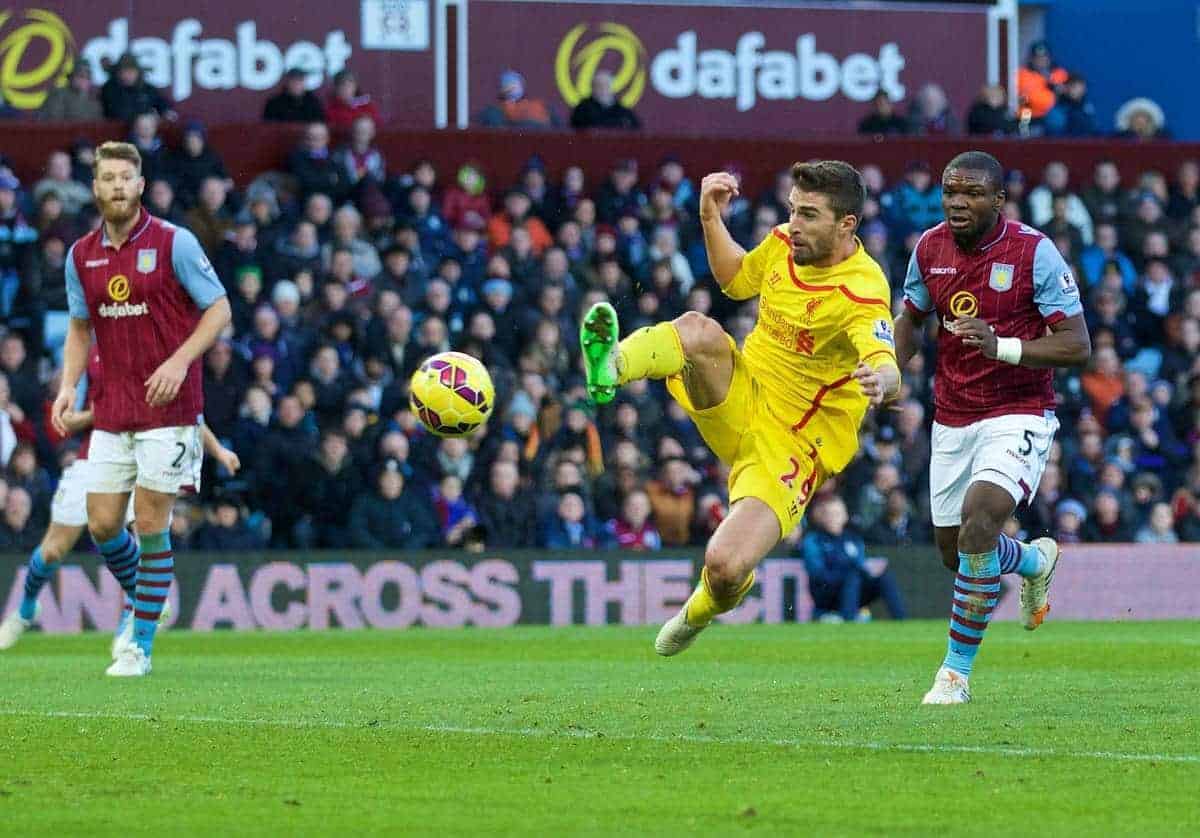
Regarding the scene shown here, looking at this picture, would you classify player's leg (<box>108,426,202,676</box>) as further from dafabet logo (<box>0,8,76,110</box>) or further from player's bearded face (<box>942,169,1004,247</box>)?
dafabet logo (<box>0,8,76,110</box>)

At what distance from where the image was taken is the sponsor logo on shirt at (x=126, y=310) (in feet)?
38.6

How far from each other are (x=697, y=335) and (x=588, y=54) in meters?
16.6

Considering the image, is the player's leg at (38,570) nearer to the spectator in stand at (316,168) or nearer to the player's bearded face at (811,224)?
the player's bearded face at (811,224)

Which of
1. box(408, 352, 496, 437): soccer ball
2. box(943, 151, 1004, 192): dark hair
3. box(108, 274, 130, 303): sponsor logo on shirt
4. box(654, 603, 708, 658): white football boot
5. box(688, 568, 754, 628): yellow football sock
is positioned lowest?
box(654, 603, 708, 658): white football boot

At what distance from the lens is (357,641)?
1698 centimetres

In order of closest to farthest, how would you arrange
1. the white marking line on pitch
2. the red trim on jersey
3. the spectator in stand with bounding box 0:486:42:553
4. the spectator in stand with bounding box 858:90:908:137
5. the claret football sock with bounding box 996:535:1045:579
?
the white marking line on pitch < the red trim on jersey < the claret football sock with bounding box 996:535:1045:579 < the spectator in stand with bounding box 0:486:42:553 < the spectator in stand with bounding box 858:90:908:137

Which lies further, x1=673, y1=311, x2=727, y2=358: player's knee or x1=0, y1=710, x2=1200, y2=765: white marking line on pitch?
x1=673, y1=311, x2=727, y2=358: player's knee

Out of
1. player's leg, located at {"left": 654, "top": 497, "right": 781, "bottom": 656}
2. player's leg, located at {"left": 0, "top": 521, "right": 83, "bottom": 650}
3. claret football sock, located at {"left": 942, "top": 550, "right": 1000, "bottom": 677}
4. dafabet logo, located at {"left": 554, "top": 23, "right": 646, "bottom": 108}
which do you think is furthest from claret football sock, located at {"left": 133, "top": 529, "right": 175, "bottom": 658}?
dafabet logo, located at {"left": 554, "top": 23, "right": 646, "bottom": 108}

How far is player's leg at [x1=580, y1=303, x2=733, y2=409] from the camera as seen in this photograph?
8891mm

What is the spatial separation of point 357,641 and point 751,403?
299 inches

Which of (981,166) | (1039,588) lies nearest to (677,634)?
(1039,588)

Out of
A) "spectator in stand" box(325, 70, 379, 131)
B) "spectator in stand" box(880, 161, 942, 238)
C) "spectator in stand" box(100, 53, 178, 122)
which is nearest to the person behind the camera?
"spectator in stand" box(100, 53, 178, 122)

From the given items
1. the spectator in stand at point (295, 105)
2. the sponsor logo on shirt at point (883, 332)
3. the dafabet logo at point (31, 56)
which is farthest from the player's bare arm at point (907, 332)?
the dafabet logo at point (31, 56)

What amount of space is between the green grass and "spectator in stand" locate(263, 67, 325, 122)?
10409mm
